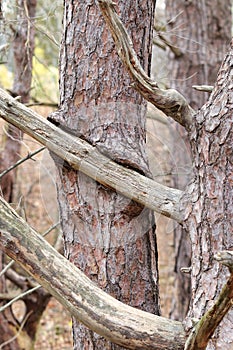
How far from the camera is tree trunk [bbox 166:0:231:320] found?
3541 millimetres

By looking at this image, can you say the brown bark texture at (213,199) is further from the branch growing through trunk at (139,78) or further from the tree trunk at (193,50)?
the tree trunk at (193,50)

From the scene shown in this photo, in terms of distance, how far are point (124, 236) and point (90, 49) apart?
49cm

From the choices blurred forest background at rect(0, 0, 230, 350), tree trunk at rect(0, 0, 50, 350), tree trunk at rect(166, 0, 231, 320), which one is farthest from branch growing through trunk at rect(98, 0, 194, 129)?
tree trunk at rect(166, 0, 231, 320)

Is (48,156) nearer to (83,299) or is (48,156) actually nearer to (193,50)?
(83,299)

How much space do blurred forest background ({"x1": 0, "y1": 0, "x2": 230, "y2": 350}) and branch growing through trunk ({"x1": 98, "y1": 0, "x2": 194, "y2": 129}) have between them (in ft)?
1.17

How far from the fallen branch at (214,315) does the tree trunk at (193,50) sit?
7.95 feet

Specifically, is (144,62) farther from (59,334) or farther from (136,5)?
(59,334)

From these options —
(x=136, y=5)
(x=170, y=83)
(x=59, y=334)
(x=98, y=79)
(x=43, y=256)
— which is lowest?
(x=59, y=334)

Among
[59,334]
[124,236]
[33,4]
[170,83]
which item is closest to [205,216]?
[124,236]

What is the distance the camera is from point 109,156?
1.44m

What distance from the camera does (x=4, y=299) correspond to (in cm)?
326

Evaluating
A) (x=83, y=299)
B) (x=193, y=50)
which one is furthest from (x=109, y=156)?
(x=193, y=50)

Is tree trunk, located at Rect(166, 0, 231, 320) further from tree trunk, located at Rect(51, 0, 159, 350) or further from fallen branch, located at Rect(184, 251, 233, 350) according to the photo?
fallen branch, located at Rect(184, 251, 233, 350)

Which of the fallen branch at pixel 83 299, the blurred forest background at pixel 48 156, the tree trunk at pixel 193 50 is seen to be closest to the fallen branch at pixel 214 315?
the fallen branch at pixel 83 299
